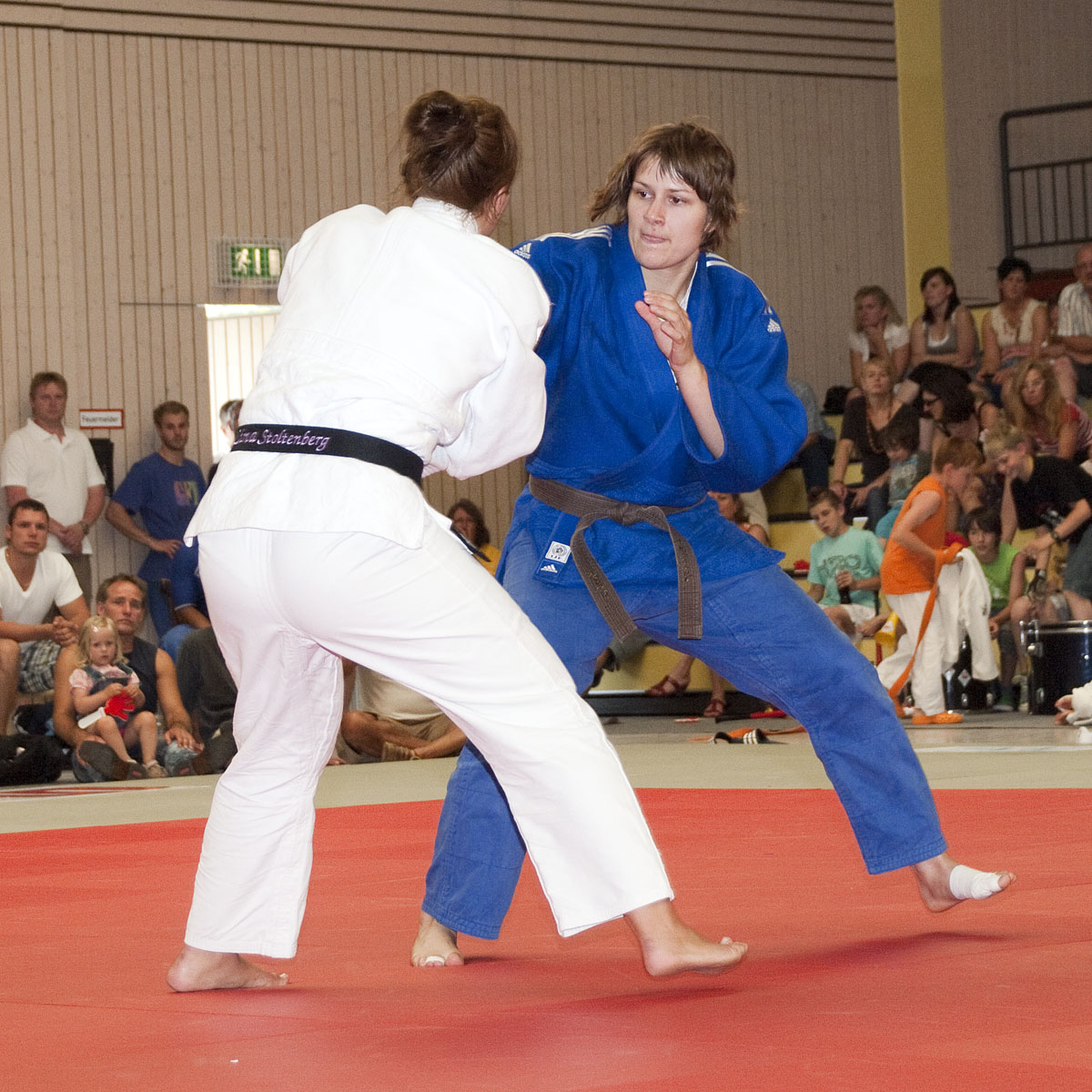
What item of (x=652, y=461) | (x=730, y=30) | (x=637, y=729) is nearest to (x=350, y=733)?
(x=637, y=729)

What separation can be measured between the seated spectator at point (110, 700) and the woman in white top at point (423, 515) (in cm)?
511

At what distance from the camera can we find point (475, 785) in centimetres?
267

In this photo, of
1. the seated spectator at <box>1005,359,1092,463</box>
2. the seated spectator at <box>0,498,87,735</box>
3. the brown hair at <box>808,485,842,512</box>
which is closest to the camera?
the seated spectator at <box>0,498,87,735</box>

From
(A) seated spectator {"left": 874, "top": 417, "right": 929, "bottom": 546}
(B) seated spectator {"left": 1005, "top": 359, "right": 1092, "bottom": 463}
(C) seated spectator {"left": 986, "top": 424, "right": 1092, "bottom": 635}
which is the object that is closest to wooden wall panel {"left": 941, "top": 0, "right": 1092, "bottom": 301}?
(A) seated spectator {"left": 874, "top": 417, "right": 929, "bottom": 546}

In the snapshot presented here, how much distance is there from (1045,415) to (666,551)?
6564 mm

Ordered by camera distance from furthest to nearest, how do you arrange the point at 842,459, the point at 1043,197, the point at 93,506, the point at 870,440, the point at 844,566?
the point at 1043,197, the point at 842,459, the point at 870,440, the point at 93,506, the point at 844,566

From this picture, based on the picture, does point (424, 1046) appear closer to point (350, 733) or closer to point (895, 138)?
point (350, 733)

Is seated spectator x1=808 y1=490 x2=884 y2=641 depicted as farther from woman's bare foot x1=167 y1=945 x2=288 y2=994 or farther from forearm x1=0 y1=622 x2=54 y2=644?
woman's bare foot x1=167 y1=945 x2=288 y2=994

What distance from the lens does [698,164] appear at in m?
2.66

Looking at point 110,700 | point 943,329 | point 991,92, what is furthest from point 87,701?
point 991,92

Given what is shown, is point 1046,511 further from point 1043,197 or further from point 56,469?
point 1043,197

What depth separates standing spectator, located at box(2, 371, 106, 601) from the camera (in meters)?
9.30

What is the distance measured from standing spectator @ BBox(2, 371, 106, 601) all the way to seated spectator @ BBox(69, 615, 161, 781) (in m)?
2.15

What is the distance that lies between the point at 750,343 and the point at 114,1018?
1.39 metres
